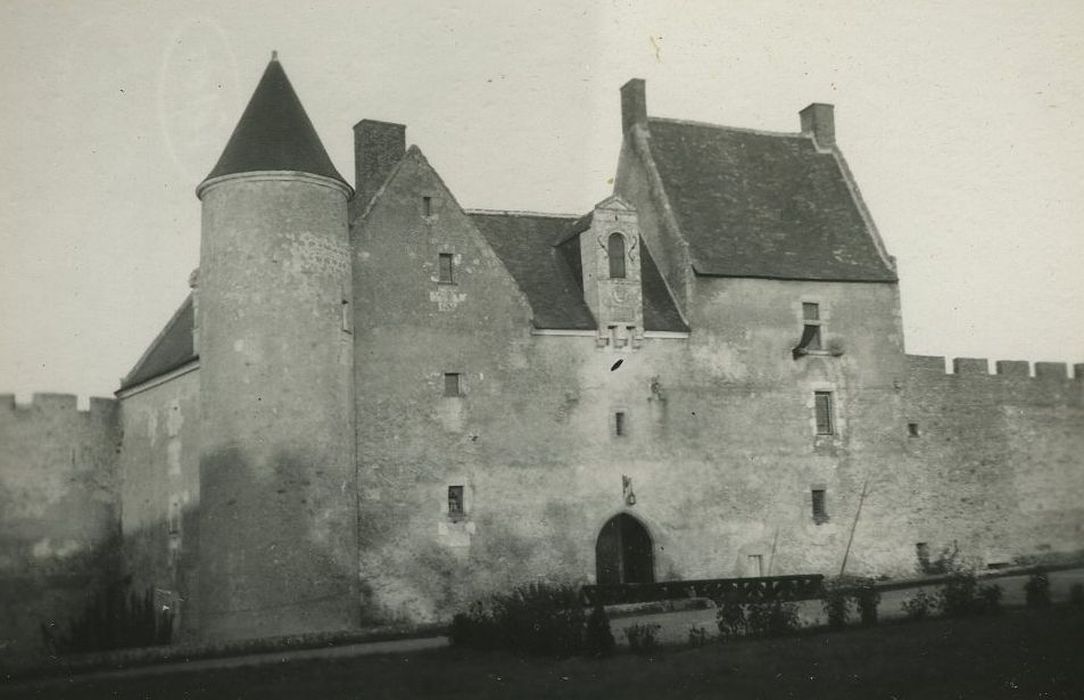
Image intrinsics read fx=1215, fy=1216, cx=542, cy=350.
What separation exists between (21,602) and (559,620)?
1853 cm

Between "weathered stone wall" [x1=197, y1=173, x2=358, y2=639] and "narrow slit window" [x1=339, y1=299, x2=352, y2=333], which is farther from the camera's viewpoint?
"narrow slit window" [x1=339, y1=299, x2=352, y2=333]

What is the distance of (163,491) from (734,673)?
62.1 ft

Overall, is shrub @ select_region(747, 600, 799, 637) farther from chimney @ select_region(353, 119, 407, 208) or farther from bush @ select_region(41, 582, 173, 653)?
chimney @ select_region(353, 119, 407, 208)

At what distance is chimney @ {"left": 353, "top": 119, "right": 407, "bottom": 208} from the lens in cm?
3216

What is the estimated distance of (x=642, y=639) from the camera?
1936 centimetres

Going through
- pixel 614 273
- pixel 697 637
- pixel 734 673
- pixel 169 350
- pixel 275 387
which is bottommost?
pixel 734 673

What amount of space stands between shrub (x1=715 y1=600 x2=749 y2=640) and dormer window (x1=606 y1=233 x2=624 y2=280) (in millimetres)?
13559

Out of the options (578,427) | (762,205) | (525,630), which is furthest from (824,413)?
(525,630)

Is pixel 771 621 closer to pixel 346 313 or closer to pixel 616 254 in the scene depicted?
pixel 346 313

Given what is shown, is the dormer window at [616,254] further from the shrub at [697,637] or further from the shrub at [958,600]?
the shrub at [697,637]

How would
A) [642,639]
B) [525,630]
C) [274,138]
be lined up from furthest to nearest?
[274,138], [525,630], [642,639]

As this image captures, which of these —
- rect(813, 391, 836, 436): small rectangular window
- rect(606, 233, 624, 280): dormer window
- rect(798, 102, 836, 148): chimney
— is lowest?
rect(813, 391, 836, 436): small rectangular window

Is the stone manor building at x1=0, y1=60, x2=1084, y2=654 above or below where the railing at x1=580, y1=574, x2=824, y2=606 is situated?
above

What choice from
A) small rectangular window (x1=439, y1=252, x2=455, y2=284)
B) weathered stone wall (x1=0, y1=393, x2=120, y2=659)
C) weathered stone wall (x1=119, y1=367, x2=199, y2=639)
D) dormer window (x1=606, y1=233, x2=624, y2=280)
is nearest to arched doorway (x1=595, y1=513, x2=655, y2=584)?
dormer window (x1=606, y1=233, x2=624, y2=280)
